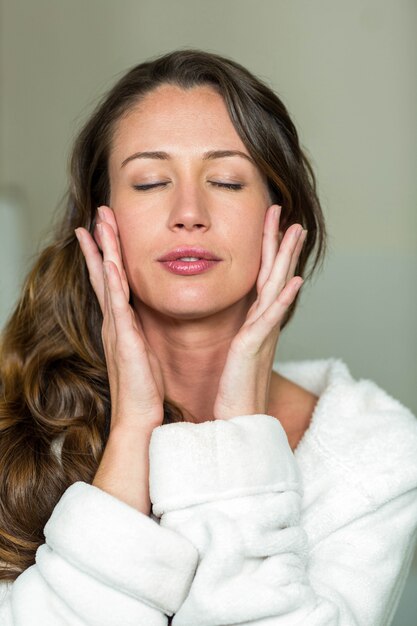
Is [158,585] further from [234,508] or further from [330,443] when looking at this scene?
[330,443]

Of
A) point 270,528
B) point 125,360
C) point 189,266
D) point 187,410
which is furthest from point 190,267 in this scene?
point 270,528

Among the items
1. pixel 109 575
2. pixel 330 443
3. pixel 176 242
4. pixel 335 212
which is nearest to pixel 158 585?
pixel 109 575

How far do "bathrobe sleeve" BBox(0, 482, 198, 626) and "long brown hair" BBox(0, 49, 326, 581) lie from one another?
0.64ft

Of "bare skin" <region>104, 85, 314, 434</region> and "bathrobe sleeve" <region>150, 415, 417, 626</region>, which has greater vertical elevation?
"bare skin" <region>104, 85, 314, 434</region>

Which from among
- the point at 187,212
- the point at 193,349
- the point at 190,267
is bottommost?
the point at 193,349

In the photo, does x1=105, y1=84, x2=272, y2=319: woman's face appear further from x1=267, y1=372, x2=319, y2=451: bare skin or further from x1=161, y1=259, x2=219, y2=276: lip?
x1=267, y1=372, x2=319, y2=451: bare skin

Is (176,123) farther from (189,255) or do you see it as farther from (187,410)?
(187,410)

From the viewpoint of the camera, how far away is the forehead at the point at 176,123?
1.83 metres

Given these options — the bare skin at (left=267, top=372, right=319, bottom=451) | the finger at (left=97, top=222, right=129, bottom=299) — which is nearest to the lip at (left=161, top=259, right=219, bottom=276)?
the finger at (left=97, top=222, right=129, bottom=299)

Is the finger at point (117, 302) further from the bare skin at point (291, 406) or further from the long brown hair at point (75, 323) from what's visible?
the bare skin at point (291, 406)

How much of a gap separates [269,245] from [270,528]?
2.08ft

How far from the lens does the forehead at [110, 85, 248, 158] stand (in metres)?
1.83

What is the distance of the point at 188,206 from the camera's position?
1758 mm

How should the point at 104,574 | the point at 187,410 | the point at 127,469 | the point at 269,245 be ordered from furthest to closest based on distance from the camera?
the point at 187,410, the point at 269,245, the point at 127,469, the point at 104,574
